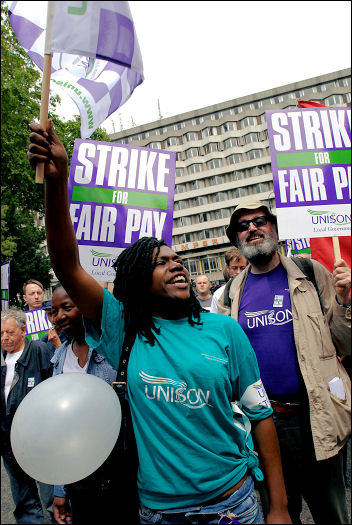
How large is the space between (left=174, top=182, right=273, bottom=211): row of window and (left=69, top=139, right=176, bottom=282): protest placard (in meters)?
46.2

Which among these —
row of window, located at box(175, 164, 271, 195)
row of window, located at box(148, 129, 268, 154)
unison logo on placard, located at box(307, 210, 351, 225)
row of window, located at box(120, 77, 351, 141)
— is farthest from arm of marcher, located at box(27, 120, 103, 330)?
row of window, located at box(120, 77, 351, 141)

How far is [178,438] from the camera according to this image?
1371 millimetres

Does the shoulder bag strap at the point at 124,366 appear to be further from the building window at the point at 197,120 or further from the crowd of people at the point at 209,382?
the building window at the point at 197,120

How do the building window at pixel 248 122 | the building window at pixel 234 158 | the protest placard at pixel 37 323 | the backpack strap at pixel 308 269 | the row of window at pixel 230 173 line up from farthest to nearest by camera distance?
the building window at pixel 248 122 < the building window at pixel 234 158 < the row of window at pixel 230 173 < the protest placard at pixel 37 323 < the backpack strap at pixel 308 269

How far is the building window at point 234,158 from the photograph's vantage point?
1937 inches

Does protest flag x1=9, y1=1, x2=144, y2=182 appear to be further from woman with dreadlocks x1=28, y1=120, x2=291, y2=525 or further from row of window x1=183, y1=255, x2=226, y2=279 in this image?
row of window x1=183, y1=255, x2=226, y2=279

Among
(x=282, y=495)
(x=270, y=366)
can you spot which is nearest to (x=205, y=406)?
(x=282, y=495)

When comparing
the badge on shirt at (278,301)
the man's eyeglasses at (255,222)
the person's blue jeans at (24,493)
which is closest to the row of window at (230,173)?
the man's eyeglasses at (255,222)

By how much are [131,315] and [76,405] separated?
0.40 metres

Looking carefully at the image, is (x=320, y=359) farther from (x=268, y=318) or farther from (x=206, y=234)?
(x=206, y=234)

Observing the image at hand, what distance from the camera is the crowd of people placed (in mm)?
1354

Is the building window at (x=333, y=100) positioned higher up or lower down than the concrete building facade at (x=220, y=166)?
higher up

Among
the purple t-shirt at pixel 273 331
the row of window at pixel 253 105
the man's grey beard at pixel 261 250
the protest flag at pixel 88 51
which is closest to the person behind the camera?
the protest flag at pixel 88 51

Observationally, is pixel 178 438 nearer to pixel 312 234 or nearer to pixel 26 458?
pixel 26 458
